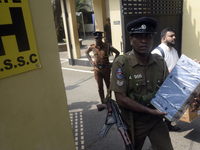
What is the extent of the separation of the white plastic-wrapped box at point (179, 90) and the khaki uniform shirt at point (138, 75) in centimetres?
14

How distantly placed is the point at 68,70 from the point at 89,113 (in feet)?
14.1

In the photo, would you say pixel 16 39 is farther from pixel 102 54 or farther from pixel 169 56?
pixel 102 54

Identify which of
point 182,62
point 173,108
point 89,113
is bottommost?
point 89,113

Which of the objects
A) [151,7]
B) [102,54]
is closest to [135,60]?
[102,54]

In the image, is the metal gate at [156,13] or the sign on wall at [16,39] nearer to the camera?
the sign on wall at [16,39]

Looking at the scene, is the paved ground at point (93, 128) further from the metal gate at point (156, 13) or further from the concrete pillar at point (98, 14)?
the concrete pillar at point (98, 14)

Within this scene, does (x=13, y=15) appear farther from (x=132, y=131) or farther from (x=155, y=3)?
(x=155, y=3)

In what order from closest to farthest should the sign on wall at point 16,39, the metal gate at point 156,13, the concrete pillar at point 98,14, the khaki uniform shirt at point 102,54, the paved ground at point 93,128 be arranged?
1. the sign on wall at point 16,39
2. the paved ground at point 93,128
3. the metal gate at point 156,13
4. the khaki uniform shirt at point 102,54
5. the concrete pillar at point 98,14

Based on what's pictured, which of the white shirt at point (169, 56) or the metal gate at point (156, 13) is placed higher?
the metal gate at point (156, 13)

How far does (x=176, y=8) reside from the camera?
18.5 ft

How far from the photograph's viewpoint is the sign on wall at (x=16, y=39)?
142 cm

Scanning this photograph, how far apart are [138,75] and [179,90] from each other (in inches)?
15.5

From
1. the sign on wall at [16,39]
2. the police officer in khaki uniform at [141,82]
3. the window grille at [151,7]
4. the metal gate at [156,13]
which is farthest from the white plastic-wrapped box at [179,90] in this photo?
the window grille at [151,7]

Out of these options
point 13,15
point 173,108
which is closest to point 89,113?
point 173,108
